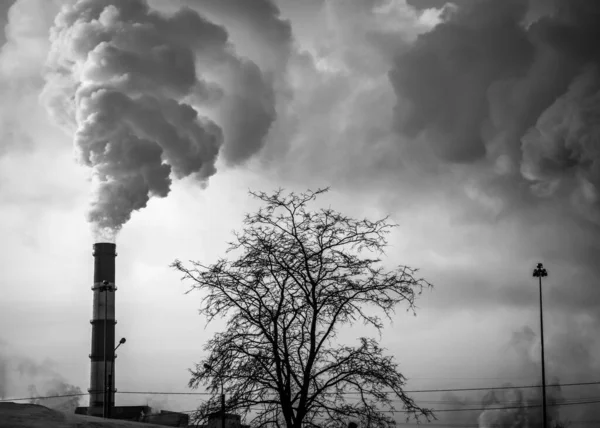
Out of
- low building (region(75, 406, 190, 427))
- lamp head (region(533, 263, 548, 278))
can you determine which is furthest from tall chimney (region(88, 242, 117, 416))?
lamp head (region(533, 263, 548, 278))

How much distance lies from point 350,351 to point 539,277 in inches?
1375

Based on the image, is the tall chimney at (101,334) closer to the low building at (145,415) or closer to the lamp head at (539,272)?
the low building at (145,415)

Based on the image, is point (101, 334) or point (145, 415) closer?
point (101, 334)

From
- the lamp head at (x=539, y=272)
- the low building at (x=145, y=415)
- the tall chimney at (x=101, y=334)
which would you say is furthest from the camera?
the low building at (x=145, y=415)

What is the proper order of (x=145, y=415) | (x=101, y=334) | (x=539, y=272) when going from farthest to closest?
(x=145, y=415) → (x=101, y=334) → (x=539, y=272)

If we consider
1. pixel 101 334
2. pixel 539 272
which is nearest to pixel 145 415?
pixel 101 334

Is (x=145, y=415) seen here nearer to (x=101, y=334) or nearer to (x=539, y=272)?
(x=101, y=334)

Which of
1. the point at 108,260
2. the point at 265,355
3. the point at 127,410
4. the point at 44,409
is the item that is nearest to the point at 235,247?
the point at 265,355

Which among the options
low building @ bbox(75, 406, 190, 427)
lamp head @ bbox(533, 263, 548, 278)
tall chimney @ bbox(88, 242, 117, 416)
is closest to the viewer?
lamp head @ bbox(533, 263, 548, 278)

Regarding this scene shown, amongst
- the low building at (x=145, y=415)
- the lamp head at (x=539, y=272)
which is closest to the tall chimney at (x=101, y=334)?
the low building at (x=145, y=415)

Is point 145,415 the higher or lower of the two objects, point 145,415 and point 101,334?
the lower

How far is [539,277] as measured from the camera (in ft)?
137

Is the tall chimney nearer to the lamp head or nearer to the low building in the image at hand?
the low building

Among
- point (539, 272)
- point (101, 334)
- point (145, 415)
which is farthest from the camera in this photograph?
point (145, 415)
